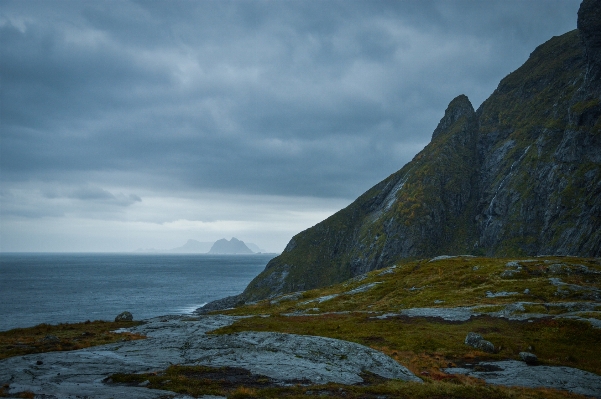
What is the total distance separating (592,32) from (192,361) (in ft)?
755

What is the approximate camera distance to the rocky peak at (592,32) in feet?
561

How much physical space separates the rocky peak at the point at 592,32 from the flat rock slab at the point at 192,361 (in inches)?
8185

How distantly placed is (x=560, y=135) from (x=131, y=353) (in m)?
223

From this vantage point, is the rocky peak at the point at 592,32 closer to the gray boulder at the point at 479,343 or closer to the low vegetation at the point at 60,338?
the gray boulder at the point at 479,343

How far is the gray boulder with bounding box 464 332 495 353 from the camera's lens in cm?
3981

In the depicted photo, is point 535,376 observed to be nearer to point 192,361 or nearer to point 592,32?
point 192,361

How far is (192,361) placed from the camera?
101 feet

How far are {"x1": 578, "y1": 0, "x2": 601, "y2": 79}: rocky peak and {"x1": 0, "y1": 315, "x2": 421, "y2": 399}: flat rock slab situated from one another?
207908mm

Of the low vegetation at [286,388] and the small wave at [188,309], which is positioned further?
the small wave at [188,309]

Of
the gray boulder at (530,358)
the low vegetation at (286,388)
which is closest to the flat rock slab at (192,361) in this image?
the low vegetation at (286,388)

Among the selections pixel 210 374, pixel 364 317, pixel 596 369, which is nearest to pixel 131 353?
pixel 210 374

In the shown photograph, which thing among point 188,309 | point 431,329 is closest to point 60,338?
point 431,329

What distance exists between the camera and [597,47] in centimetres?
17025

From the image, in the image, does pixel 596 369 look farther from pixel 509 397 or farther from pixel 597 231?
pixel 597 231
